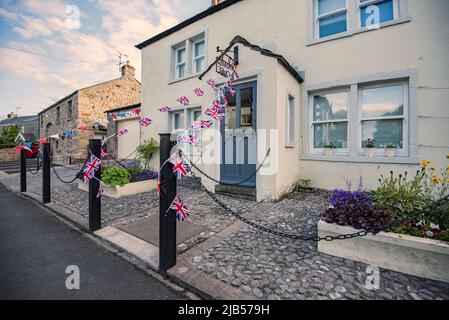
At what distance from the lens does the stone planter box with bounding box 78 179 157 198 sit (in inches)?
235

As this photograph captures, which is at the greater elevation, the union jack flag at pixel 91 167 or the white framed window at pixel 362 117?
the white framed window at pixel 362 117

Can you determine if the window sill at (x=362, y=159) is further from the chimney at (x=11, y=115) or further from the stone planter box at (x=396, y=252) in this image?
the chimney at (x=11, y=115)

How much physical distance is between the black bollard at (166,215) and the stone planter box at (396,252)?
2.02 meters

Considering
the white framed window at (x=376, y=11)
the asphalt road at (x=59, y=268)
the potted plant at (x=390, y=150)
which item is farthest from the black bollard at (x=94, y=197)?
the white framed window at (x=376, y=11)

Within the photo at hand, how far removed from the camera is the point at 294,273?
2369 mm

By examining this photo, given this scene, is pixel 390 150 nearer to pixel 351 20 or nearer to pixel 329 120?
pixel 329 120

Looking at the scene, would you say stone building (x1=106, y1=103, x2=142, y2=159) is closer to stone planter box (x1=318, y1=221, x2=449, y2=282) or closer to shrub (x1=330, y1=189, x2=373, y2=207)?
shrub (x1=330, y1=189, x2=373, y2=207)

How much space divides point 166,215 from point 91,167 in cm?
206

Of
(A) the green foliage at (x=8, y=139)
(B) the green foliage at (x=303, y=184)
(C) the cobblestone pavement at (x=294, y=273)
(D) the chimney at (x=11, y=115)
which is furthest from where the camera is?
(D) the chimney at (x=11, y=115)

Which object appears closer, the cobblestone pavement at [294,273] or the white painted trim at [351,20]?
the cobblestone pavement at [294,273]

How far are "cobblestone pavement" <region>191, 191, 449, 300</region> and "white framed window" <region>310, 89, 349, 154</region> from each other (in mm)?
3333

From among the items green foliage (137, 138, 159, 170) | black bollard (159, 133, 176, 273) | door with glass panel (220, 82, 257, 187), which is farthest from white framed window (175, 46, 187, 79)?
black bollard (159, 133, 176, 273)

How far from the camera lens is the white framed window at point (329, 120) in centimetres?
568

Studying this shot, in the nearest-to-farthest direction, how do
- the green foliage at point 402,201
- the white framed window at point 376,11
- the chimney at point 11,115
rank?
the green foliage at point 402,201 < the white framed window at point 376,11 < the chimney at point 11,115
